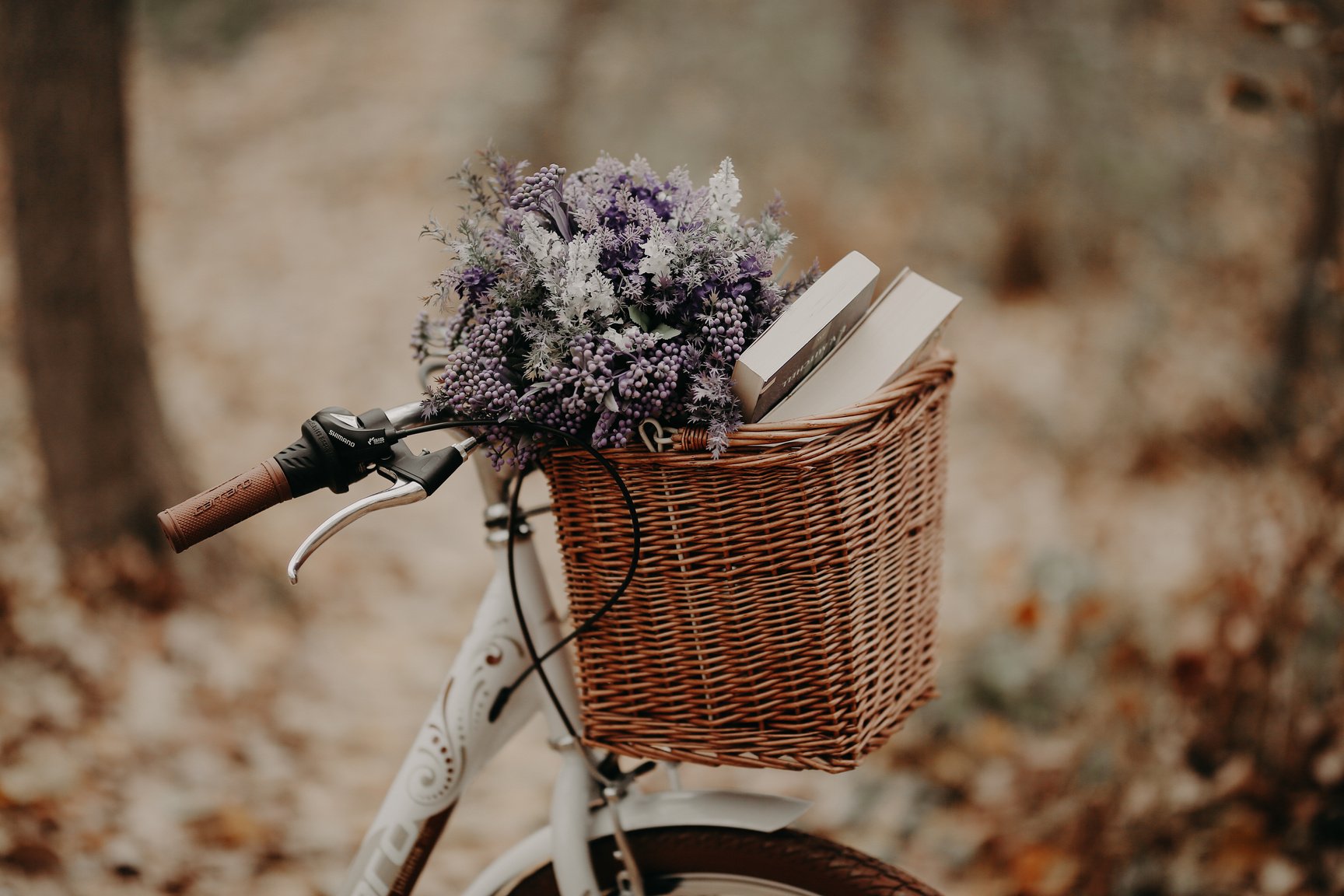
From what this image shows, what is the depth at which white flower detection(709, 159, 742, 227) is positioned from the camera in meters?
1.04

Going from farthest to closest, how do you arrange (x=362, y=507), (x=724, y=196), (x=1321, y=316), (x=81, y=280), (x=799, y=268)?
1. (x=799, y=268)
2. (x=1321, y=316)
3. (x=81, y=280)
4. (x=724, y=196)
5. (x=362, y=507)

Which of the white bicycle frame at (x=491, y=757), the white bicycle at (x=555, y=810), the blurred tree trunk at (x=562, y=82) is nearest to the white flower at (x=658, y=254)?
the white bicycle at (x=555, y=810)

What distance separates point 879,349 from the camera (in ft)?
3.66

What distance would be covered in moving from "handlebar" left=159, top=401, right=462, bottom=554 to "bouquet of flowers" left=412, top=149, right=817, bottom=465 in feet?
0.27

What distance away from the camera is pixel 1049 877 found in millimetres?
2199

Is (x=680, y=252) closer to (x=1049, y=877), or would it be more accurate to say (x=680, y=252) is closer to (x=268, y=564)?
(x=1049, y=877)

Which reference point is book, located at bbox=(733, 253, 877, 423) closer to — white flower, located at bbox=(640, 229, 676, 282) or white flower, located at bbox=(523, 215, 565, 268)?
white flower, located at bbox=(640, 229, 676, 282)

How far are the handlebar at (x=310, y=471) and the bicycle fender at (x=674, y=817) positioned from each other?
1.92ft

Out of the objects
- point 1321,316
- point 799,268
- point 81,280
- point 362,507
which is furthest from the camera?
point 799,268

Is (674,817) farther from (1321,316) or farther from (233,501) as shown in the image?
(1321,316)

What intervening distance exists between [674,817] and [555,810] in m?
0.17

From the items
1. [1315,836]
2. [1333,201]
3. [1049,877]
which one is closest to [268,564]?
[1049,877]

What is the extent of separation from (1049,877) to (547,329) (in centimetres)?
199

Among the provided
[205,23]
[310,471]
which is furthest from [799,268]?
[205,23]
